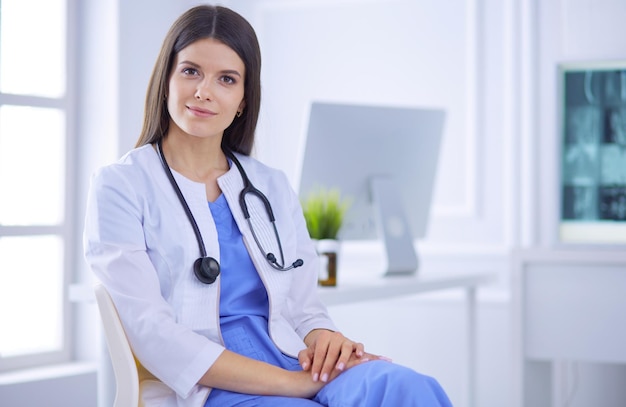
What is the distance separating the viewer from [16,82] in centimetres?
313

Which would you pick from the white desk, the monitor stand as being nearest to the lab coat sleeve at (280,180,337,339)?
the white desk

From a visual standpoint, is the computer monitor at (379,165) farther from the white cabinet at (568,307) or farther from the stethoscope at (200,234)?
the stethoscope at (200,234)

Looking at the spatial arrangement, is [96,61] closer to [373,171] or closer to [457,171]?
[373,171]

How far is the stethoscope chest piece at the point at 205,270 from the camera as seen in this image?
1476mm

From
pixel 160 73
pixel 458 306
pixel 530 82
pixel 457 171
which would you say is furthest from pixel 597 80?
pixel 160 73

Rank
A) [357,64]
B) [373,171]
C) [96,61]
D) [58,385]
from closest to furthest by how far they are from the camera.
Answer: [373,171] < [58,385] < [96,61] < [357,64]

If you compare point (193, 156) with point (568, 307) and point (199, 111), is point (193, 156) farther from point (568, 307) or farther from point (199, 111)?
point (568, 307)

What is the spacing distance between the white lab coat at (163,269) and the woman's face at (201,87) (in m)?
0.10

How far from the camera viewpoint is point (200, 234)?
4.99 feet

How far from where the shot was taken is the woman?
4.67 feet

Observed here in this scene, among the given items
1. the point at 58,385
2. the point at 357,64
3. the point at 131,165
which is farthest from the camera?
the point at 357,64

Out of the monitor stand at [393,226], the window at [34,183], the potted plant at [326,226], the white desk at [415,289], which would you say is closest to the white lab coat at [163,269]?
the white desk at [415,289]

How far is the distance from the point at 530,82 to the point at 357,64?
773 millimetres

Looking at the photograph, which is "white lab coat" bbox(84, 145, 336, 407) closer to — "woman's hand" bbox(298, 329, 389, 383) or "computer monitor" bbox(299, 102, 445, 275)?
"woman's hand" bbox(298, 329, 389, 383)
